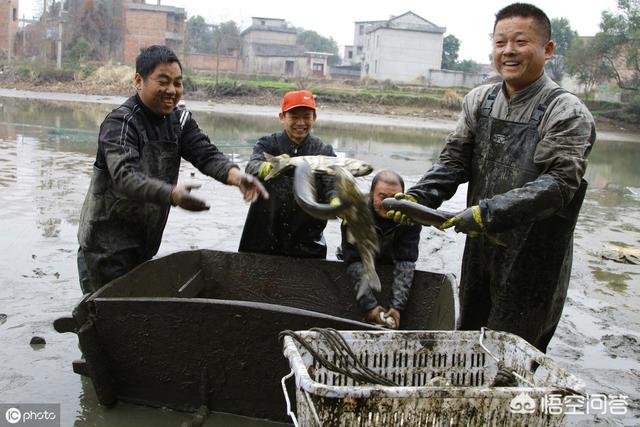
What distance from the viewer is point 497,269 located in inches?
147

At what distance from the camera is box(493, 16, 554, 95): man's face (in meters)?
3.53

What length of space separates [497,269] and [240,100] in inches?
1417

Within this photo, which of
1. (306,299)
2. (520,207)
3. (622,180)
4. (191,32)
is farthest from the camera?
(191,32)

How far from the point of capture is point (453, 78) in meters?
54.7

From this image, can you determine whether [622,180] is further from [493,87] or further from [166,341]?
[166,341]

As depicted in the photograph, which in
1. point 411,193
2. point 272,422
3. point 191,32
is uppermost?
point 191,32

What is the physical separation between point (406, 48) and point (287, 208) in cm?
5637

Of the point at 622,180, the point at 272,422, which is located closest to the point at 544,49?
the point at 272,422

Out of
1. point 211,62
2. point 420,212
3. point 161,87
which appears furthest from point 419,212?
point 211,62

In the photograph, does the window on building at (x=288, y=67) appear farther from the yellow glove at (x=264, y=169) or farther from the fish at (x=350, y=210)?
the fish at (x=350, y=210)

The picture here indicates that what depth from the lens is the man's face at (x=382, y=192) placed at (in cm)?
448

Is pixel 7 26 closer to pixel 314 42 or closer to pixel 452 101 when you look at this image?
pixel 452 101

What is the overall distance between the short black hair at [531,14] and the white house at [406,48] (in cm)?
5561

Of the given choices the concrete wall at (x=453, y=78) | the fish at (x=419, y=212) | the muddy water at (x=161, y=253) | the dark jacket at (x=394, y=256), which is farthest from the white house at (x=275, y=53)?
the fish at (x=419, y=212)
